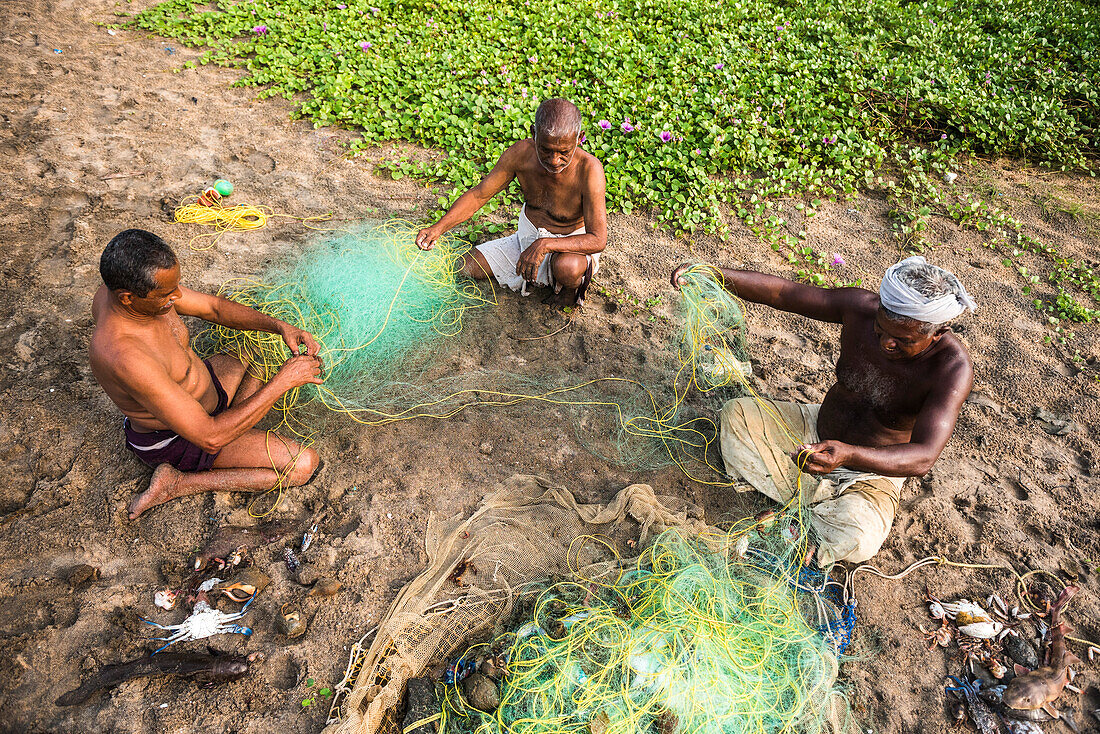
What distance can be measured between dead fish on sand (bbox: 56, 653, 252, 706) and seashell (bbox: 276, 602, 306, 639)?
0.60 feet

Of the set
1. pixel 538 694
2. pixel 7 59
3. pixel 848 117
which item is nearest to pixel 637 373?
pixel 538 694

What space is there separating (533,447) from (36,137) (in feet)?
19.0

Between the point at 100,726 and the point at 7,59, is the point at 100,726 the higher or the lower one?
the lower one

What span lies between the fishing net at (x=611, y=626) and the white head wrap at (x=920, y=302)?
48.4 inches

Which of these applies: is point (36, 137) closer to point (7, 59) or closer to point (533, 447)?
point (7, 59)

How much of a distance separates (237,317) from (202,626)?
1696 millimetres

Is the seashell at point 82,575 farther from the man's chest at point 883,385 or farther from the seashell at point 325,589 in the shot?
the man's chest at point 883,385

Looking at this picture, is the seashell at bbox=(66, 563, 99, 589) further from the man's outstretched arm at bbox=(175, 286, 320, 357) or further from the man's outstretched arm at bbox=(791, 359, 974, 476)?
the man's outstretched arm at bbox=(791, 359, 974, 476)

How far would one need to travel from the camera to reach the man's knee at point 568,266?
4.49m

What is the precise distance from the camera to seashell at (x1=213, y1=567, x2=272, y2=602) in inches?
119

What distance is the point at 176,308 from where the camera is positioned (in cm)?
343

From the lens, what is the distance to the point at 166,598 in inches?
118

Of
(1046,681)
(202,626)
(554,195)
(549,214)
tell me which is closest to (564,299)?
(549,214)

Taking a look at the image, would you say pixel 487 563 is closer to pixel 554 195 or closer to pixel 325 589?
pixel 325 589
